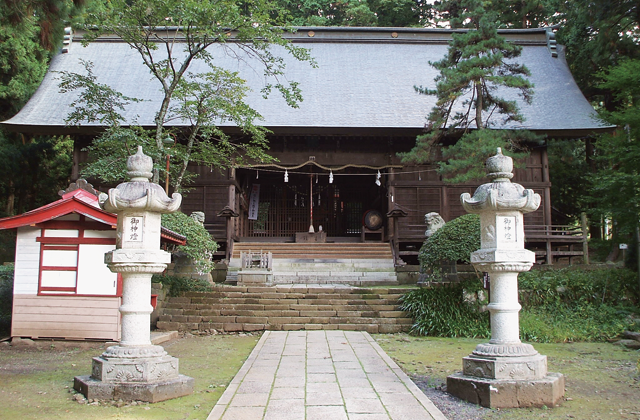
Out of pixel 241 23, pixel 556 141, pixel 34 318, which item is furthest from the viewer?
pixel 556 141

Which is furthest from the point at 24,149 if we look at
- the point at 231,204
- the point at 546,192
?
the point at 546,192

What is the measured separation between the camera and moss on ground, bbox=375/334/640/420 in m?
4.80

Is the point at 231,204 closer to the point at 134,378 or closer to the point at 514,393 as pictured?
the point at 134,378

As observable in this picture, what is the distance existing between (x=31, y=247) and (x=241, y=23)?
20.5ft

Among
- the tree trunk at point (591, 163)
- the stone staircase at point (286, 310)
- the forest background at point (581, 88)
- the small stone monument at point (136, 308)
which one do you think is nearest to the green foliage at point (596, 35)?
the forest background at point (581, 88)

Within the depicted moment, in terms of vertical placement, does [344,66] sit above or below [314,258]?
above

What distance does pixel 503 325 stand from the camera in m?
5.33

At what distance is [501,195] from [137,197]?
398 centimetres

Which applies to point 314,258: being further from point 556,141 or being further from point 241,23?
point 556,141

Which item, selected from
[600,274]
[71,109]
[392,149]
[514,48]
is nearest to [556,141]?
[392,149]

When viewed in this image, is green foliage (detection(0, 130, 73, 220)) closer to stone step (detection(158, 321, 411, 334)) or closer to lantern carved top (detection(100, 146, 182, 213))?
stone step (detection(158, 321, 411, 334))

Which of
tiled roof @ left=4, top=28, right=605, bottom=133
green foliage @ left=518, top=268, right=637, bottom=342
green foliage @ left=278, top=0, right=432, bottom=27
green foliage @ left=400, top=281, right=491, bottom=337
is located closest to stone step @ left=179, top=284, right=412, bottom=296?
green foliage @ left=400, top=281, right=491, bottom=337

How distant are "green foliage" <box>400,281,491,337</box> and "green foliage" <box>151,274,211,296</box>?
4.80 m

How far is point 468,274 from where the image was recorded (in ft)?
41.4
